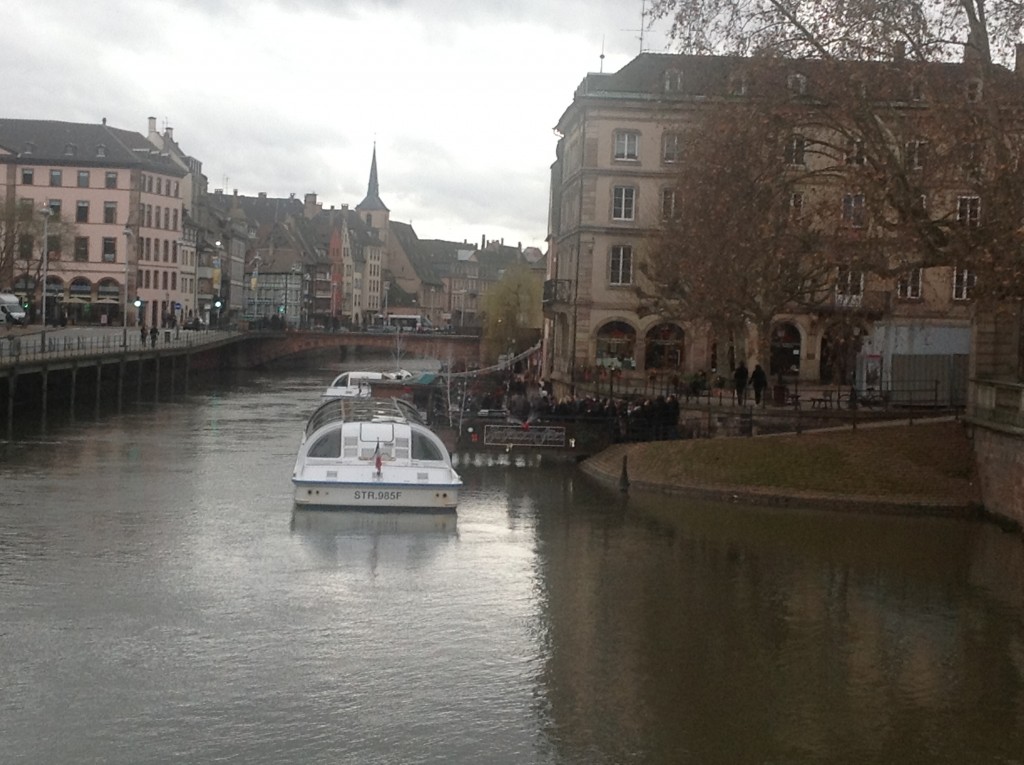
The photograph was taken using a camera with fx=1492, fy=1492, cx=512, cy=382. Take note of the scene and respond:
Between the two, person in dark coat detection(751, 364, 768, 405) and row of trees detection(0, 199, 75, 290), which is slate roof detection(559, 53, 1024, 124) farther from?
row of trees detection(0, 199, 75, 290)

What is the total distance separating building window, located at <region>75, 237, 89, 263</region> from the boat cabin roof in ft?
222

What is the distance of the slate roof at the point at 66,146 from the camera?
100 meters

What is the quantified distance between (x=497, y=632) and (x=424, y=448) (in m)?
11.1

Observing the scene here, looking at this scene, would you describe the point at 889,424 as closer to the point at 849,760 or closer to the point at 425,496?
the point at 425,496

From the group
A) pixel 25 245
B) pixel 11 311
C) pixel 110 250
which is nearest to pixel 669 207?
pixel 11 311

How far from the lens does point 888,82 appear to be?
2834 cm

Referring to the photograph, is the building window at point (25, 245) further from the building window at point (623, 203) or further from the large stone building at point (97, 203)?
the building window at point (623, 203)

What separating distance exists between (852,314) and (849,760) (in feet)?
85.4

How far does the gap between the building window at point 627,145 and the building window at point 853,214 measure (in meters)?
23.2

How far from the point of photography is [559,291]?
6169 cm

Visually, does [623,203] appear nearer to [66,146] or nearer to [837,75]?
[837,75]

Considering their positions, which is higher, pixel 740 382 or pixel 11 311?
pixel 11 311

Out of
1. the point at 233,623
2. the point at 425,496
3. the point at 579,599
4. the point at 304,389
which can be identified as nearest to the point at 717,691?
the point at 579,599

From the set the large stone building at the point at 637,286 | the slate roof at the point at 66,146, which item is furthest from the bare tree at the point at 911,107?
the slate roof at the point at 66,146
